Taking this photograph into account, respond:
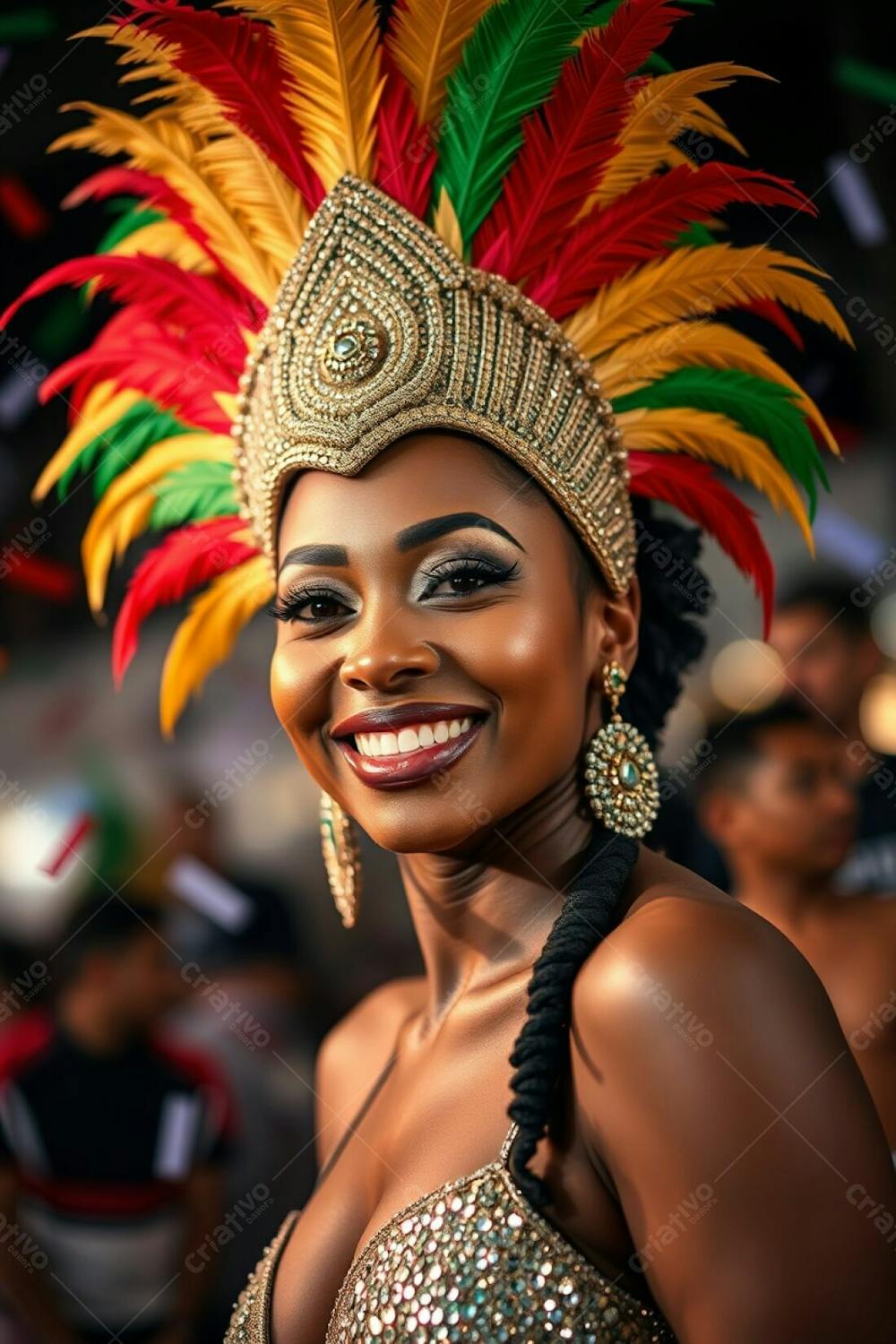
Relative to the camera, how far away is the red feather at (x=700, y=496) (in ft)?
6.83

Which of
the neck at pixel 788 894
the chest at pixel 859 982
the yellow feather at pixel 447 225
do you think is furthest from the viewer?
the neck at pixel 788 894

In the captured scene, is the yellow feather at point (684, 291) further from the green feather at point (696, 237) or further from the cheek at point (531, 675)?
the cheek at point (531, 675)

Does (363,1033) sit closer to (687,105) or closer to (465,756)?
(465,756)

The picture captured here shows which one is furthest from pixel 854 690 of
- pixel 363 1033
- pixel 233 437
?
pixel 233 437

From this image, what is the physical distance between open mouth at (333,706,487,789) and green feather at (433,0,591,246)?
0.66 meters

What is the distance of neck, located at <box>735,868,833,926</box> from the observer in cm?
350

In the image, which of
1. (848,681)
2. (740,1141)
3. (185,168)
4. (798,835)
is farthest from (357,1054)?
(848,681)

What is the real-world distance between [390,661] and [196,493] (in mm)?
735

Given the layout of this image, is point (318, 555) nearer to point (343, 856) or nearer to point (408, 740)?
point (408, 740)

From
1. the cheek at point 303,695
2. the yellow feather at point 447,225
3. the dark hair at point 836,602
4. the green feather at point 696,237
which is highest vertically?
the yellow feather at point 447,225

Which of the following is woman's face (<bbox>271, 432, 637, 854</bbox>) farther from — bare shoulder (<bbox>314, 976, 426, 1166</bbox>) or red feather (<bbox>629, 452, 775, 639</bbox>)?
bare shoulder (<bbox>314, 976, 426, 1166</bbox>)

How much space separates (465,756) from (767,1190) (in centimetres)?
60

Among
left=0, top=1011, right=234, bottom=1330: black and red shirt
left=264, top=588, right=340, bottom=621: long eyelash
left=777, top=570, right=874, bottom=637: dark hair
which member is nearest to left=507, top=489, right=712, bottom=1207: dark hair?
left=264, top=588, right=340, bottom=621: long eyelash

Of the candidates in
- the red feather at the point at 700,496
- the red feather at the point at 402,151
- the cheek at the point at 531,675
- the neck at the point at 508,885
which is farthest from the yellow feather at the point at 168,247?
the neck at the point at 508,885
